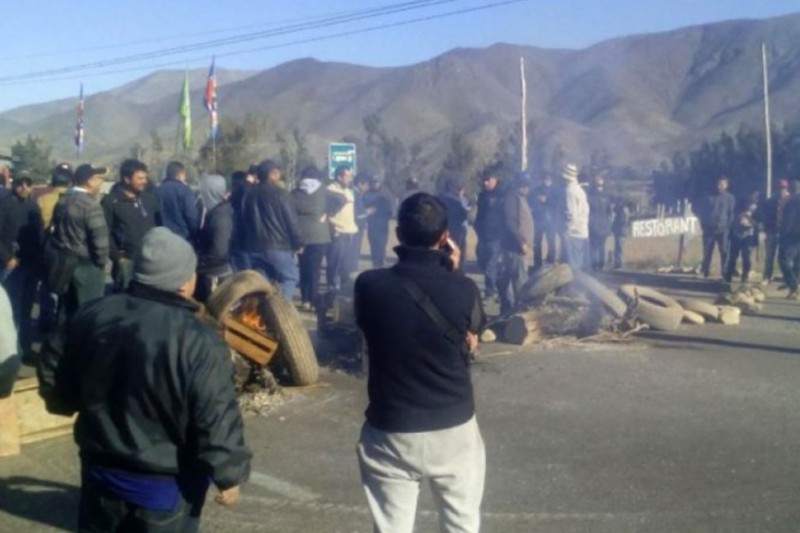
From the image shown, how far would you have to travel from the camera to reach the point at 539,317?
10758 mm

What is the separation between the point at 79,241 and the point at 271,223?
2616mm

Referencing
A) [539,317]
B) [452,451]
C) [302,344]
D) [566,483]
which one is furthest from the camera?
[539,317]

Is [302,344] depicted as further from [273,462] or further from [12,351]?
[12,351]

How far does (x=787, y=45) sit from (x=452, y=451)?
Result: 13462 cm

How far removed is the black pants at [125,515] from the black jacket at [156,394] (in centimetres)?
10

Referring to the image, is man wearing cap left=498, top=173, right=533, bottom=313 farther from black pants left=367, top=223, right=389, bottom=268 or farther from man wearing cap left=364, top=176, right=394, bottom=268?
black pants left=367, top=223, right=389, bottom=268

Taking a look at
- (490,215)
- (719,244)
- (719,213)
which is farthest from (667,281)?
(490,215)

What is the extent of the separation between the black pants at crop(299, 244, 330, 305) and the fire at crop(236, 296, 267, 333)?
12.1ft

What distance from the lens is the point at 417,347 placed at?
3951 mm

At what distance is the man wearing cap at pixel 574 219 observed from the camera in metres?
13.0

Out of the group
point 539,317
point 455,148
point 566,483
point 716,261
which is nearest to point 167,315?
point 566,483

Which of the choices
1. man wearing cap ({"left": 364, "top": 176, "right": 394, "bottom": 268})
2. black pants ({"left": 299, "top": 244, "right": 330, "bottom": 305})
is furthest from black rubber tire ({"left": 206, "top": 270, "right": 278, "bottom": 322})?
man wearing cap ({"left": 364, "top": 176, "right": 394, "bottom": 268})

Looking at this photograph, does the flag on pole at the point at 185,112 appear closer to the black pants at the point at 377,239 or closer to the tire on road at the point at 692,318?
the black pants at the point at 377,239

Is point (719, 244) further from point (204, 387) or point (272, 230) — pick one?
point (204, 387)
